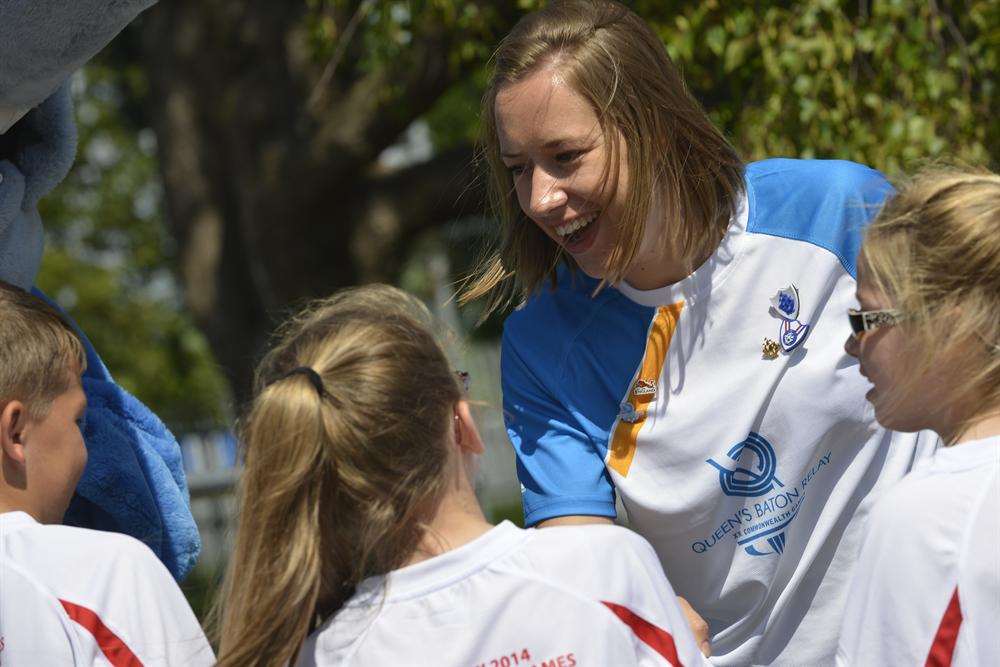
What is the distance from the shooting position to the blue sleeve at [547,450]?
2.38 metres

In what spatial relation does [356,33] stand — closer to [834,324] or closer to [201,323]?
[201,323]

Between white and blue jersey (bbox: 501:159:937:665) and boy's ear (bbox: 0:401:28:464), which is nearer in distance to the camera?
boy's ear (bbox: 0:401:28:464)

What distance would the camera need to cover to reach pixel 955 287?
1764 mm

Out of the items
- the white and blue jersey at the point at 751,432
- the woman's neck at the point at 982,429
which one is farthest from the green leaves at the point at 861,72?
the woman's neck at the point at 982,429

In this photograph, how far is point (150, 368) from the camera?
17.6 m

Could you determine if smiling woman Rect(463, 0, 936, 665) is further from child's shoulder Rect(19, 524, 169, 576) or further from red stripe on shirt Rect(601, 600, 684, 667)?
child's shoulder Rect(19, 524, 169, 576)

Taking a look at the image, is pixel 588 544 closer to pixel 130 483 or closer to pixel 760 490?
pixel 760 490

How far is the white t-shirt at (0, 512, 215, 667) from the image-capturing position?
6.68 feet

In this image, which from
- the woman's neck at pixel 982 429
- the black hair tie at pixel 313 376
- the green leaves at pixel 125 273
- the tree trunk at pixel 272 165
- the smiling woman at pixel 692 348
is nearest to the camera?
the woman's neck at pixel 982 429

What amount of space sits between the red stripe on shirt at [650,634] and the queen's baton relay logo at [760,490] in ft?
1.89

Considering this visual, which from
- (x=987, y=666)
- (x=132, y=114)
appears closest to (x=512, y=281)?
(x=987, y=666)

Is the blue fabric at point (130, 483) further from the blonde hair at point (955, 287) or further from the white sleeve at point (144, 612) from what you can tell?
the blonde hair at point (955, 287)

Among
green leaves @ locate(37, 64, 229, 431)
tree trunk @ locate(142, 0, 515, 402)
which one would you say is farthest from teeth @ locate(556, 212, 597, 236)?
green leaves @ locate(37, 64, 229, 431)

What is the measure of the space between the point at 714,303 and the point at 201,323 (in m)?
6.72
